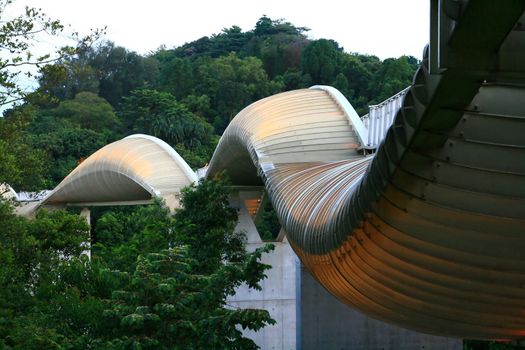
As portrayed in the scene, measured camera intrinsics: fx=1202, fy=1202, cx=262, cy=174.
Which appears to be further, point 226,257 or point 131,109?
point 131,109

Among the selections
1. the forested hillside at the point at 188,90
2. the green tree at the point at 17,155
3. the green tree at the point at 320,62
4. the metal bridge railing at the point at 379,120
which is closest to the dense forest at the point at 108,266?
the green tree at the point at 17,155

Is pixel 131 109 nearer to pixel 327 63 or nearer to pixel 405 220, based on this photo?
pixel 327 63

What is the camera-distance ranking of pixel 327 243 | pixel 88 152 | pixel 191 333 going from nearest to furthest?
pixel 327 243, pixel 191 333, pixel 88 152

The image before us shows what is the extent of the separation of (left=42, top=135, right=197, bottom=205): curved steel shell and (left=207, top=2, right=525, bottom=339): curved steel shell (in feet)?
39.2

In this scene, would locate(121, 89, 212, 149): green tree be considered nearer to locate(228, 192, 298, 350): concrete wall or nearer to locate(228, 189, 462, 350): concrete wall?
locate(228, 192, 298, 350): concrete wall

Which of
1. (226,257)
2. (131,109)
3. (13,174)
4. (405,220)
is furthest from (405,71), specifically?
(405,220)

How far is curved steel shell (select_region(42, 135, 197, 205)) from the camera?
3353cm

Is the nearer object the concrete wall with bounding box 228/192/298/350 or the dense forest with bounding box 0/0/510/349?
the dense forest with bounding box 0/0/510/349

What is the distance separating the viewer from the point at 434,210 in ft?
39.7

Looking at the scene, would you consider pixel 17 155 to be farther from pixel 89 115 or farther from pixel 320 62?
pixel 89 115

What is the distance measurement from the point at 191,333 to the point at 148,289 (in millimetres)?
943

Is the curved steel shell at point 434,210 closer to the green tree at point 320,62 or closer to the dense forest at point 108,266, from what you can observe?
the dense forest at point 108,266

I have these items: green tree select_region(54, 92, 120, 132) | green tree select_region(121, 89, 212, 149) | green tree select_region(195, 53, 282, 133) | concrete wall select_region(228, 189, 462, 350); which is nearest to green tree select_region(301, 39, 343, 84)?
green tree select_region(195, 53, 282, 133)

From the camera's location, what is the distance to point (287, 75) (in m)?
80.9
